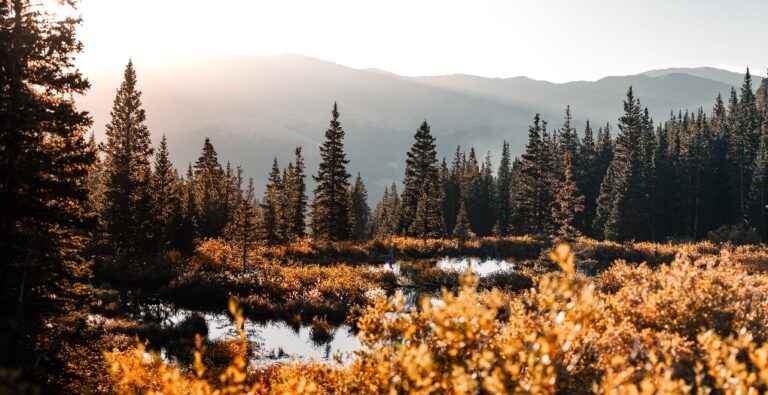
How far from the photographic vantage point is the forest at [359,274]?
6285 millimetres

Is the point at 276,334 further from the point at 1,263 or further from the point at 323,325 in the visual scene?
the point at 1,263

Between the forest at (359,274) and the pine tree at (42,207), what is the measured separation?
5cm

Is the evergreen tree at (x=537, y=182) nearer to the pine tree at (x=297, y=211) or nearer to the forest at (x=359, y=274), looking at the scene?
the forest at (x=359, y=274)

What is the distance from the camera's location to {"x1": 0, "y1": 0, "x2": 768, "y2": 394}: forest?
629 cm

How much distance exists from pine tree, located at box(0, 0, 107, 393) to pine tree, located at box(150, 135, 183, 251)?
97.4 feet

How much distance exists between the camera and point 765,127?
3088 inches

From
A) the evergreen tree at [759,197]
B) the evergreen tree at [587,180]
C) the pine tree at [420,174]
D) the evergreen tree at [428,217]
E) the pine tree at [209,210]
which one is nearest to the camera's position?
the pine tree at [209,210]

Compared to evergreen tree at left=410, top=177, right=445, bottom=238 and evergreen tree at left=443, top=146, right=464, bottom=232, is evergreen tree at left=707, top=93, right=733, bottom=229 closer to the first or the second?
evergreen tree at left=443, top=146, right=464, bottom=232

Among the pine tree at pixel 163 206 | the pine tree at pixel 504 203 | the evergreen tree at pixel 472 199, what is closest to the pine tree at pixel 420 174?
the evergreen tree at pixel 472 199

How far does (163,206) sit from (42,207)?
3826 centimetres

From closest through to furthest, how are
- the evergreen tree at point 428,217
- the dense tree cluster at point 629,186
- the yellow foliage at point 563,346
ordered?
the yellow foliage at point 563,346 → the evergreen tree at point 428,217 → the dense tree cluster at point 629,186

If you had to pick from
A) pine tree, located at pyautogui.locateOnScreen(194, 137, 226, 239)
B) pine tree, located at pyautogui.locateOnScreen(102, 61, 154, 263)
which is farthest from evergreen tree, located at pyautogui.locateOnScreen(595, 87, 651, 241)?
pine tree, located at pyautogui.locateOnScreen(102, 61, 154, 263)

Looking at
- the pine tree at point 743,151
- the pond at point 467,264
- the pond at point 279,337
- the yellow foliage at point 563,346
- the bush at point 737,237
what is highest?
the pine tree at point 743,151

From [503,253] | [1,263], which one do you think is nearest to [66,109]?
[1,263]
